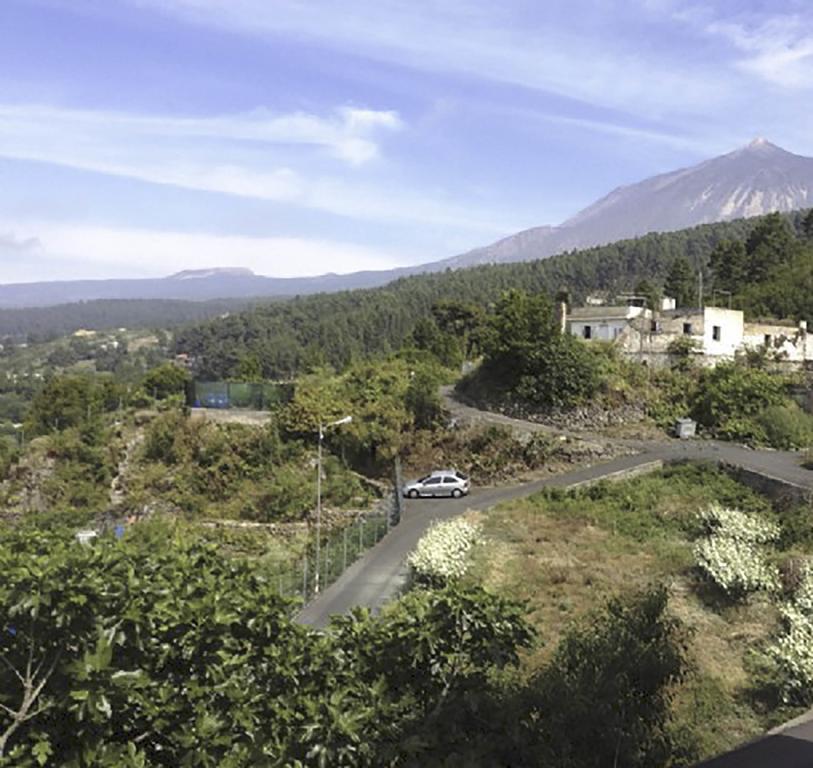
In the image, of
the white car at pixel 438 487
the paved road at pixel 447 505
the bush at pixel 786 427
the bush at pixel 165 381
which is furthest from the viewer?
the bush at pixel 165 381

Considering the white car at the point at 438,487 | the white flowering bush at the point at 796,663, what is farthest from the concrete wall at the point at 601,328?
the white flowering bush at the point at 796,663

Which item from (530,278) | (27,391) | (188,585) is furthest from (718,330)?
(27,391)

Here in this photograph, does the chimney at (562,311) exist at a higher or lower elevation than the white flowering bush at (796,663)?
higher

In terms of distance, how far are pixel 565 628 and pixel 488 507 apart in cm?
1264

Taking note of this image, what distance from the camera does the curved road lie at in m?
21.6

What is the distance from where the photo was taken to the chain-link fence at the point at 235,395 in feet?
141

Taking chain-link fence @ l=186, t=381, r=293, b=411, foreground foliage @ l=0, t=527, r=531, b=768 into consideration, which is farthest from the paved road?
chain-link fence @ l=186, t=381, r=293, b=411

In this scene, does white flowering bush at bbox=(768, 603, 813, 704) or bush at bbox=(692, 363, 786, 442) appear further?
bush at bbox=(692, 363, 786, 442)

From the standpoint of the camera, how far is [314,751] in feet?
22.0

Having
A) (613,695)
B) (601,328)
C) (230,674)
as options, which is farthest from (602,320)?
(230,674)

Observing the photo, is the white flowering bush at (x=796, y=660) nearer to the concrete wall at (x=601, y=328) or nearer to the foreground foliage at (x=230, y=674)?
the foreground foliage at (x=230, y=674)

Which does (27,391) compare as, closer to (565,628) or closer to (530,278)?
(530,278)

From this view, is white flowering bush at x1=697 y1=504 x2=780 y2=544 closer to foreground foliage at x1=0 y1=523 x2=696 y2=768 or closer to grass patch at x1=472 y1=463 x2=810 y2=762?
grass patch at x1=472 y1=463 x2=810 y2=762

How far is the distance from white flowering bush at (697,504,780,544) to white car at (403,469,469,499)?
10689 millimetres
